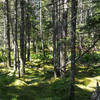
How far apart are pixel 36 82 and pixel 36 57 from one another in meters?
11.9

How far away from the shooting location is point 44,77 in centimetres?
1377

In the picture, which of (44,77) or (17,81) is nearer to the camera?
(17,81)

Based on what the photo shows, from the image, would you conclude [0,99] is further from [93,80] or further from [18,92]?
[93,80]

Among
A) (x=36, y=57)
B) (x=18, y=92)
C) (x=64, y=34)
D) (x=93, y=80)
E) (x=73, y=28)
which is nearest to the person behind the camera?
(x=73, y=28)

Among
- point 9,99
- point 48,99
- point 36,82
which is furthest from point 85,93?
point 9,99

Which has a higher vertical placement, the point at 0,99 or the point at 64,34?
the point at 64,34

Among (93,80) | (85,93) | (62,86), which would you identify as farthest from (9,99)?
(93,80)

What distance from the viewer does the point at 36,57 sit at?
78.5 feet

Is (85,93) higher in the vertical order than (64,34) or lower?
lower

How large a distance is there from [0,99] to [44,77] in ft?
19.9

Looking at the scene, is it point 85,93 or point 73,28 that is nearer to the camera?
point 73,28

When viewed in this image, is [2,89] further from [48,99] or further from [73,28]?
[73,28]

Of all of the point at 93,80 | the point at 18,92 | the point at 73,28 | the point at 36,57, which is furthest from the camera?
the point at 36,57

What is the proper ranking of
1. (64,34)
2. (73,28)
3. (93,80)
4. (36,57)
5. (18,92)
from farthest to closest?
(36,57) < (93,80) < (64,34) < (18,92) < (73,28)
